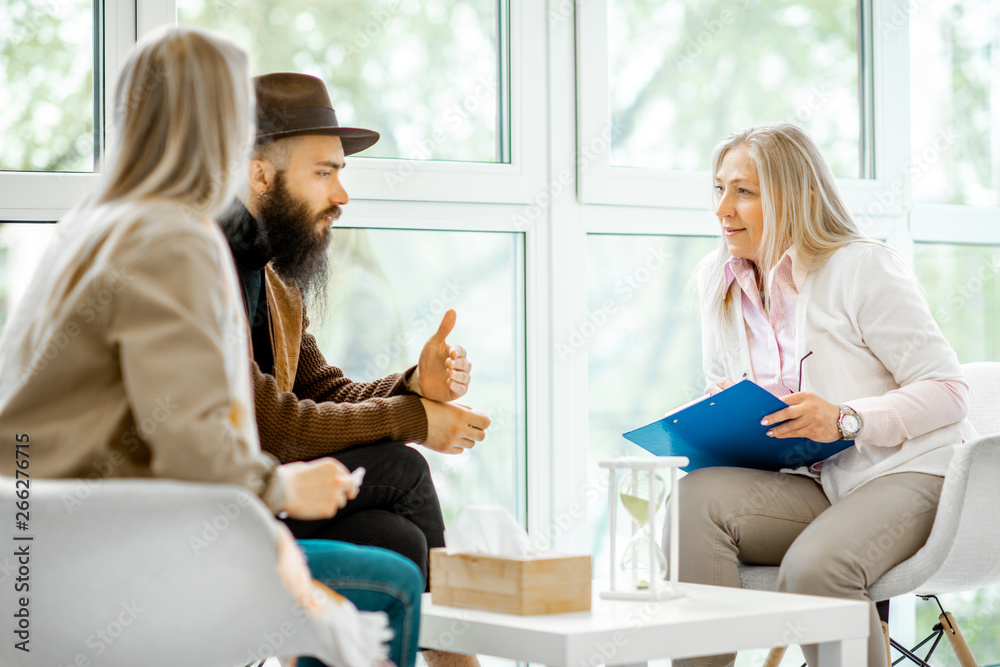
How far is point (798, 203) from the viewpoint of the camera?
221 centimetres

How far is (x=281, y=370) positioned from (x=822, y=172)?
1.20 m

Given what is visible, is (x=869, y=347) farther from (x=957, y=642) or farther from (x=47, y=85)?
(x=47, y=85)

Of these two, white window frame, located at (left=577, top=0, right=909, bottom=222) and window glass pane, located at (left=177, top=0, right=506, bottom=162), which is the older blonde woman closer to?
white window frame, located at (left=577, top=0, right=909, bottom=222)

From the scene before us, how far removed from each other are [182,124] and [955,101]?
9.04ft

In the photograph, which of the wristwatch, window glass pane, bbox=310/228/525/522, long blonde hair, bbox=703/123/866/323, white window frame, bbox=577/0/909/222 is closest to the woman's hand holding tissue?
the wristwatch

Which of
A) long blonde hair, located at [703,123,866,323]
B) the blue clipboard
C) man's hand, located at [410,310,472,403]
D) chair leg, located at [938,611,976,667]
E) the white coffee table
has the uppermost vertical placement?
long blonde hair, located at [703,123,866,323]

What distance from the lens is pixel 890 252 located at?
2.14 meters

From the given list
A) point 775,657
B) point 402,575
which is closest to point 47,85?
point 402,575

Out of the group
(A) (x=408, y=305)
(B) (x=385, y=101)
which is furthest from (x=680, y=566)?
(B) (x=385, y=101)

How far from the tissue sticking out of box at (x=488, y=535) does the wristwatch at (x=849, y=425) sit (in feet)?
2.44

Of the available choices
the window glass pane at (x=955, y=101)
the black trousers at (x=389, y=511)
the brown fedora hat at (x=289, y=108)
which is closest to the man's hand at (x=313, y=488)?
the black trousers at (x=389, y=511)

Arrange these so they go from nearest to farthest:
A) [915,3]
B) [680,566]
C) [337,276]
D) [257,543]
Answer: [257,543], [680,566], [337,276], [915,3]

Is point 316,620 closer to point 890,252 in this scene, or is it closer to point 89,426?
point 89,426

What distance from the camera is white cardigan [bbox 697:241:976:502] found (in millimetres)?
2021
